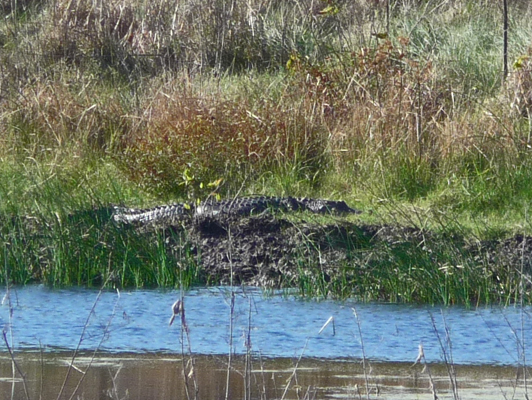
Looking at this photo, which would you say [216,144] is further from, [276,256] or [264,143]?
[276,256]

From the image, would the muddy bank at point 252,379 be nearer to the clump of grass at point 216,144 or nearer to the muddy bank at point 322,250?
the muddy bank at point 322,250

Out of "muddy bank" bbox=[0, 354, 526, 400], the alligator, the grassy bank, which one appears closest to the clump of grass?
the grassy bank

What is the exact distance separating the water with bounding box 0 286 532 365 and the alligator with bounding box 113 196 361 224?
3.58ft

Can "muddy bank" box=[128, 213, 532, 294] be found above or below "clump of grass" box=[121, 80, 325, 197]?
below

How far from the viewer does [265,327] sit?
6.21m

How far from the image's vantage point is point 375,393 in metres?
4.71

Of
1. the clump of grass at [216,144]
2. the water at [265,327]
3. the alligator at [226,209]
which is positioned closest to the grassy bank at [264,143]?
the clump of grass at [216,144]

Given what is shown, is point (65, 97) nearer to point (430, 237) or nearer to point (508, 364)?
point (430, 237)

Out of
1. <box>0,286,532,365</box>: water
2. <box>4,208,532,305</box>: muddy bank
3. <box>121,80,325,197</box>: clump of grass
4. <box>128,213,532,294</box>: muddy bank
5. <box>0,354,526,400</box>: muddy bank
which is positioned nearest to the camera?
<box>0,354,526,400</box>: muddy bank

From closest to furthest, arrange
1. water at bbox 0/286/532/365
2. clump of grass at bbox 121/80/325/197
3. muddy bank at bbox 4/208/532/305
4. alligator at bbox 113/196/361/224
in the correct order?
water at bbox 0/286/532/365 → muddy bank at bbox 4/208/532/305 → alligator at bbox 113/196/361/224 → clump of grass at bbox 121/80/325/197

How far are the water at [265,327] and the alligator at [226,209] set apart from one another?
1091 millimetres

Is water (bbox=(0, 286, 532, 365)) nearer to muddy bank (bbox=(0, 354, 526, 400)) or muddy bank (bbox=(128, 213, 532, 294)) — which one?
muddy bank (bbox=(0, 354, 526, 400))

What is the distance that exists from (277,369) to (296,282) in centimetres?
221

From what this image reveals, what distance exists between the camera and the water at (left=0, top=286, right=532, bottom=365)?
5652 mm
